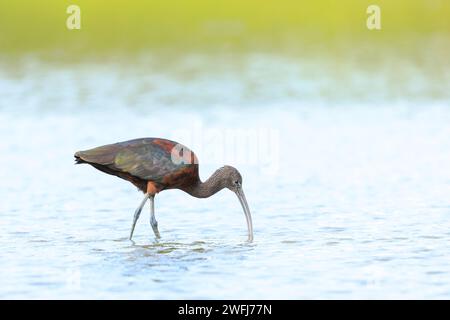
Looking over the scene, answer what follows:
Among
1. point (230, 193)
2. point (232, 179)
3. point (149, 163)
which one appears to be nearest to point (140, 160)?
point (149, 163)

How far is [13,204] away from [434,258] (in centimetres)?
543

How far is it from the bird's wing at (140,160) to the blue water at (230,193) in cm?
67

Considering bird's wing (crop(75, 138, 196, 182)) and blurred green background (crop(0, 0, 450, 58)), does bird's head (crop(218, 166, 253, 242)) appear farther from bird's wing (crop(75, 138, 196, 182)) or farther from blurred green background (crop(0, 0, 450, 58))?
blurred green background (crop(0, 0, 450, 58))

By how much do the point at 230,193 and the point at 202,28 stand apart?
13.3 metres

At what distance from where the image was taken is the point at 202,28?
2748cm

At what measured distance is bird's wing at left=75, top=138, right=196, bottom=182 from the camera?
12.1m

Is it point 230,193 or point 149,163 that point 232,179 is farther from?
point 230,193

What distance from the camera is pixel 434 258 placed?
425 inches

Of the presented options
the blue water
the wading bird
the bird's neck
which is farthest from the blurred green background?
the wading bird

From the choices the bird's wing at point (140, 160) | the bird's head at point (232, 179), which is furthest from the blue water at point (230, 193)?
the bird's wing at point (140, 160)

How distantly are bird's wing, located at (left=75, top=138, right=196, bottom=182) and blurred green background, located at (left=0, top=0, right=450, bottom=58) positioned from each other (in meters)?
13.6

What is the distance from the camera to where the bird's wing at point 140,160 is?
12133 mm
